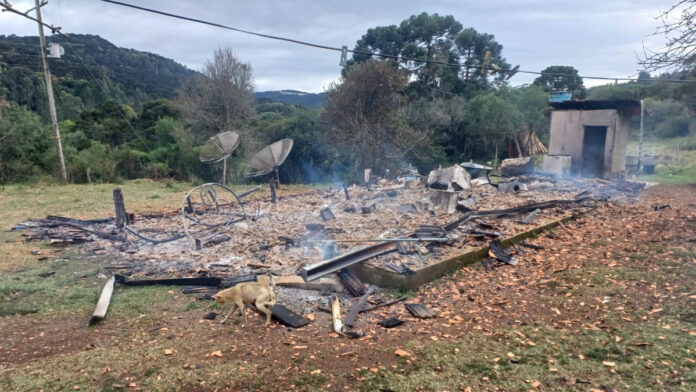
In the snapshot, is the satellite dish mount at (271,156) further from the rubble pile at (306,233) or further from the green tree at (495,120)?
the green tree at (495,120)

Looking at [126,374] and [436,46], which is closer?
[126,374]

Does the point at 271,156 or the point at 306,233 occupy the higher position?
the point at 271,156

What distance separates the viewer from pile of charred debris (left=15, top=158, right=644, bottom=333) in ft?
17.9

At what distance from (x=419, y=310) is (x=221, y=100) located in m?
22.0

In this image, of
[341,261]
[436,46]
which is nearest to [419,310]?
[341,261]

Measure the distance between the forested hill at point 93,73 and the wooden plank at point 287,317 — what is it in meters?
28.3

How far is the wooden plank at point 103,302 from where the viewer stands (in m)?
4.55

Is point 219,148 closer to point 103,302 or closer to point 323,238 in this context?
point 323,238

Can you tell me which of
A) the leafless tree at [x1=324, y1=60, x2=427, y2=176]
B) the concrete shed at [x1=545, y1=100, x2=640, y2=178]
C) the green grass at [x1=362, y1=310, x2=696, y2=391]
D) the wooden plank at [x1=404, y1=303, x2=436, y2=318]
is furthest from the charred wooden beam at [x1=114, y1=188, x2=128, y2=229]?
the concrete shed at [x1=545, y1=100, x2=640, y2=178]

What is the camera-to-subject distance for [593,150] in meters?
16.6

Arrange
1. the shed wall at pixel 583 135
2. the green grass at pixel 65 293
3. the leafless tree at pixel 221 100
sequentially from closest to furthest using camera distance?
1. the green grass at pixel 65 293
2. the shed wall at pixel 583 135
3. the leafless tree at pixel 221 100

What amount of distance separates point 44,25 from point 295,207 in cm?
1517

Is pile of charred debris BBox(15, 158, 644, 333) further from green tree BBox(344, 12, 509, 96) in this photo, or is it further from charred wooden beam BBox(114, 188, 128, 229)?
green tree BBox(344, 12, 509, 96)

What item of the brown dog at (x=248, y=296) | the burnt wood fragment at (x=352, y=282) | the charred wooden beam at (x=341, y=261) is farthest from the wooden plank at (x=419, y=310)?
the brown dog at (x=248, y=296)
